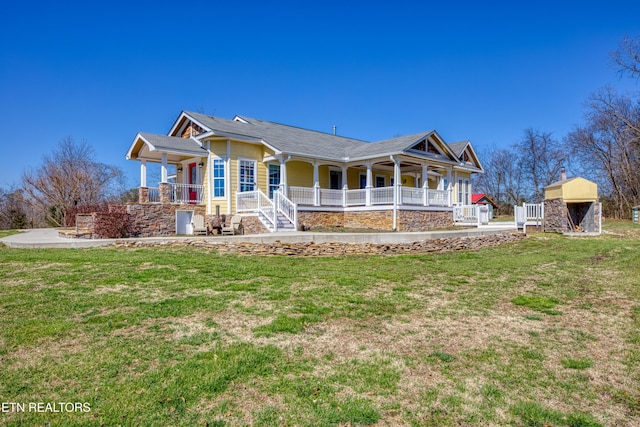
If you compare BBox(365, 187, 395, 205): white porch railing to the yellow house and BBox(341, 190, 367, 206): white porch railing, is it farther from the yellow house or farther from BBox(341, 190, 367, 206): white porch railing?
BBox(341, 190, 367, 206): white porch railing

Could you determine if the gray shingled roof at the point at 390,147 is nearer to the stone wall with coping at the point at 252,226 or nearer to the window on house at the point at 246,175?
the window on house at the point at 246,175

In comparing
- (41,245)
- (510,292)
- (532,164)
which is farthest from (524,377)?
(532,164)

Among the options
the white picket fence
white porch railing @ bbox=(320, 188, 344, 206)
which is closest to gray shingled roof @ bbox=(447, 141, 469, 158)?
the white picket fence

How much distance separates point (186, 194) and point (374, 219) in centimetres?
839

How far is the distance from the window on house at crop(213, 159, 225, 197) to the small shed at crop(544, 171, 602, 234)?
14.4 m

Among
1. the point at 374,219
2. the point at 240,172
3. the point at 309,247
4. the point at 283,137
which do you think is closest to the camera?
the point at 309,247

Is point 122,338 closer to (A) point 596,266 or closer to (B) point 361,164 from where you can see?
(A) point 596,266

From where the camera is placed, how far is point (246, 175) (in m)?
17.5

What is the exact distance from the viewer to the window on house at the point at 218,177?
17.1 metres

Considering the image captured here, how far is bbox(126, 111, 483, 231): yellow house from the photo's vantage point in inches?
645

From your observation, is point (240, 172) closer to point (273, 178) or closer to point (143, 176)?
point (273, 178)

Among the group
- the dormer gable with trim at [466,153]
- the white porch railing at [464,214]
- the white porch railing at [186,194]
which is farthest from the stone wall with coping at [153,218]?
the dormer gable with trim at [466,153]

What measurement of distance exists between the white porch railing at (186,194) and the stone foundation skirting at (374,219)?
4.56m

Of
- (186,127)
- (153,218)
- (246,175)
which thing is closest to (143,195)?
(153,218)
